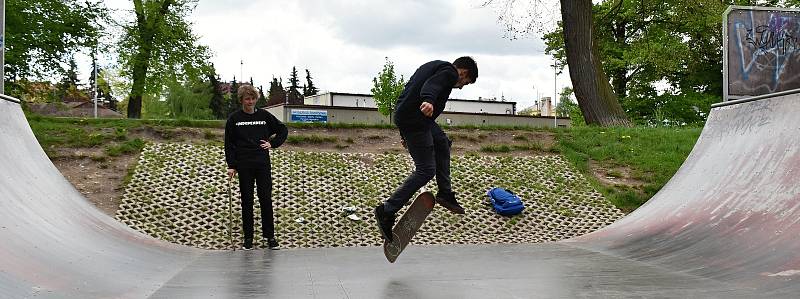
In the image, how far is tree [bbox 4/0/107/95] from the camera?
54.9 ft

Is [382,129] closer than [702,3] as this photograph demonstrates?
Yes

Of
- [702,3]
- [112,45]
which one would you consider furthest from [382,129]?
[112,45]

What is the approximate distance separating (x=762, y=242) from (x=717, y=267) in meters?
0.47

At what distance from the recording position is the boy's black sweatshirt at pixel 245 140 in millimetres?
7320

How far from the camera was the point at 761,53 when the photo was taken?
905 cm

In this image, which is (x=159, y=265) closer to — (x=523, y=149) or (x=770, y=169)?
(x=770, y=169)

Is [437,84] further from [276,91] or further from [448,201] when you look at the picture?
[276,91]

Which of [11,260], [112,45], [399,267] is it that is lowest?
[399,267]

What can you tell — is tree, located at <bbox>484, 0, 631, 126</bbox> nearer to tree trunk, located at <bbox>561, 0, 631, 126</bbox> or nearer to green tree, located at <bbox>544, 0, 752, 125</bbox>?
tree trunk, located at <bbox>561, 0, 631, 126</bbox>

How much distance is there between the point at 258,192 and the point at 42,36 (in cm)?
1347

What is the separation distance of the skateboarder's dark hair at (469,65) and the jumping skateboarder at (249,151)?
2.85 meters

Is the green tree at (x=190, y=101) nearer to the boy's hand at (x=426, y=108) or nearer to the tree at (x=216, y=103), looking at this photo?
the tree at (x=216, y=103)

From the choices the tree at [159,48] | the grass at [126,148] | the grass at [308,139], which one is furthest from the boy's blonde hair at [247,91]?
the tree at [159,48]

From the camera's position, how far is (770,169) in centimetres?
583
